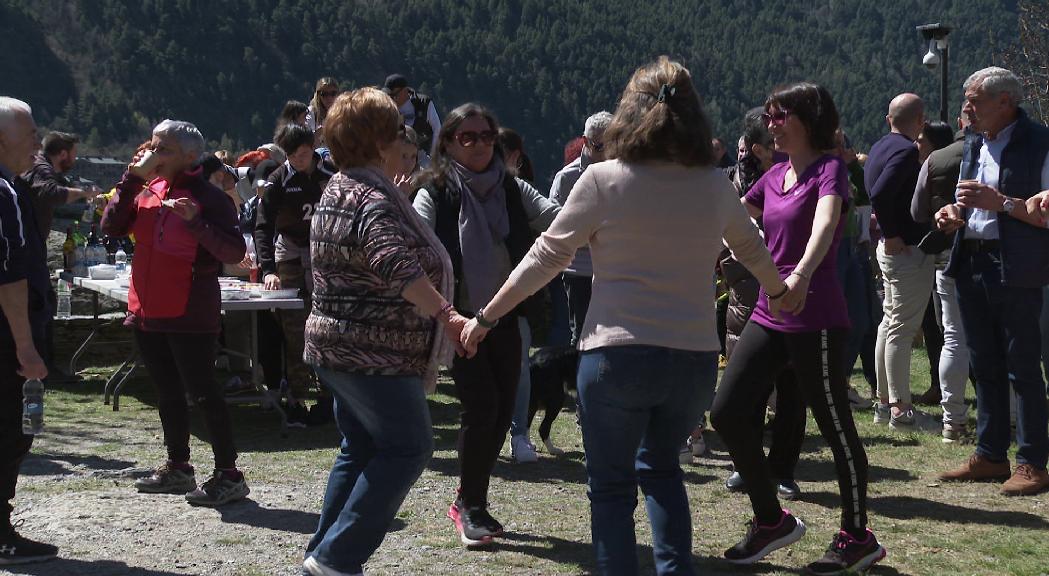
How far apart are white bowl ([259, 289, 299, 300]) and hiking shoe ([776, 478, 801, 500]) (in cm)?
322

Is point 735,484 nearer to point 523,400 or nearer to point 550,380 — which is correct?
point 523,400

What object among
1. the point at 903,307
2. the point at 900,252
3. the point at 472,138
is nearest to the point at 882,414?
the point at 903,307

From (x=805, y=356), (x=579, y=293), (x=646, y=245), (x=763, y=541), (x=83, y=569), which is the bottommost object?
(x=83, y=569)

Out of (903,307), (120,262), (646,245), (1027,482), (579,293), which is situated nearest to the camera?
(646,245)

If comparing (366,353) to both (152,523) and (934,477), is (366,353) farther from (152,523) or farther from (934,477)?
(934,477)

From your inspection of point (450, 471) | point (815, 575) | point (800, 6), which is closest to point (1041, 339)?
point (815, 575)

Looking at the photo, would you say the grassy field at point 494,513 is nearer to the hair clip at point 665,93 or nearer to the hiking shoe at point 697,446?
the hiking shoe at point 697,446

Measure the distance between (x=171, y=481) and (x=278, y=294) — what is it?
1927 mm

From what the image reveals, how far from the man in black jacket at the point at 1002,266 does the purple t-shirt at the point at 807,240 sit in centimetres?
115

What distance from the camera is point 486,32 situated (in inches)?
4232

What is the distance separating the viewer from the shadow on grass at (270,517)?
5188 mm

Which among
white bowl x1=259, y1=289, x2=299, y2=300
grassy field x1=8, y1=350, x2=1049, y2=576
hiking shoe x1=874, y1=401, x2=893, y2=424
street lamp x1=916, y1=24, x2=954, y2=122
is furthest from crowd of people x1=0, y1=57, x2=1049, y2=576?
street lamp x1=916, y1=24, x2=954, y2=122

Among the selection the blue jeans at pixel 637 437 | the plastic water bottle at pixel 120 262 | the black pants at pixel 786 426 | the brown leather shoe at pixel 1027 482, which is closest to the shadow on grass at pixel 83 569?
the blue jeans at pixel 637 437

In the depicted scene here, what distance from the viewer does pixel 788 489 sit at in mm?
5785
